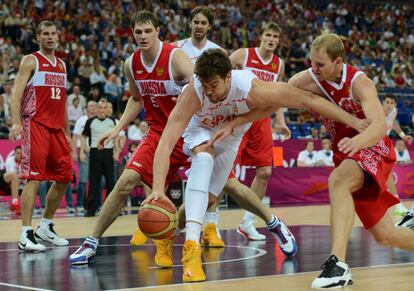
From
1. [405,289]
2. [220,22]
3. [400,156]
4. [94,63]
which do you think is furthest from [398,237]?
[220,22]

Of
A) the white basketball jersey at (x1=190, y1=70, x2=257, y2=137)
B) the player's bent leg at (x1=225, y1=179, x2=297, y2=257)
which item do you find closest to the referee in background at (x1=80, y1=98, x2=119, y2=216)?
the player's bent leg at (x1=225, y1=179, x2=297, y2=257)

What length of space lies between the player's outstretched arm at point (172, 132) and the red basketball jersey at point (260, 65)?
397cm

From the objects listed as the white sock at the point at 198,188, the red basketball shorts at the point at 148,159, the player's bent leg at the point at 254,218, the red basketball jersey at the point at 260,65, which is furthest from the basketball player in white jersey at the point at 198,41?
the white sock at the point at 198,188

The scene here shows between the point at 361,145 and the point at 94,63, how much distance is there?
15.4m

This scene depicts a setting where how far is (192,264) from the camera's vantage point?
19.0ft

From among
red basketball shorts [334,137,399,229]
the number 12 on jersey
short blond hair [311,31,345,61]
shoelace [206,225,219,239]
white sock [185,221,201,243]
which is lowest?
shoelace [206,225,219,239]

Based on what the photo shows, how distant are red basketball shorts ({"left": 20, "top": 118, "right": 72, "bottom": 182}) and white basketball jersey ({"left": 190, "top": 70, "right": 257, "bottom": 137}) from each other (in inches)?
118

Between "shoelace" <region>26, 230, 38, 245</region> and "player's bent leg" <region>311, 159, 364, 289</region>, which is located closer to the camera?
"player's bent leg" <region>311, 159, 364, 289</region>

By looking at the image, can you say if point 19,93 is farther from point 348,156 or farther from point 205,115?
point 348,156

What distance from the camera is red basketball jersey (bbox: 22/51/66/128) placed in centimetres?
890

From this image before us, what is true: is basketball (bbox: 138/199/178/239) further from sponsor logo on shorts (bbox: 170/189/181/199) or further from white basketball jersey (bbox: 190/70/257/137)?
sponsor logo on shorts (bbox: 170/189/181/199)

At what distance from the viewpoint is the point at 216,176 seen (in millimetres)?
6449

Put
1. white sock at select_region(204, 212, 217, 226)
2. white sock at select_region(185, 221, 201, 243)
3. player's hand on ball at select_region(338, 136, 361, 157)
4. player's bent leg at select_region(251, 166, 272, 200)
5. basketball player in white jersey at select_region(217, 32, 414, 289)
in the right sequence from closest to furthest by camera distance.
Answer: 1. player's hand on ball at select_region(338, 136, 361, 157)
2. basketball player in white jersey at select_region(217, 32, 414, 289)
3. white sock at select_region(185, 221, 201, 243)
4. white sock at select_region(204, 212, 217, 226)
5. player's bent leg at select_region(251, 166, 272, 200)

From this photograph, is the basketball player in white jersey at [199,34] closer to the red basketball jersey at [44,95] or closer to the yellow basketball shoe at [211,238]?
the yellow basketball shoe at [211,238]
